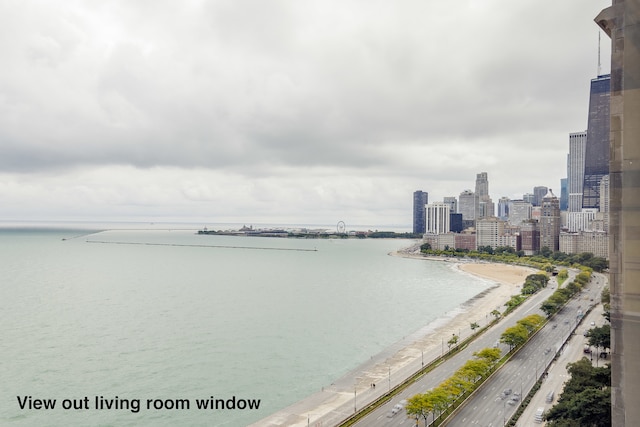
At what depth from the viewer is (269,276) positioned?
7050 centimetres

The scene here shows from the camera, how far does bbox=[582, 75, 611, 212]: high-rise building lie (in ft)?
486

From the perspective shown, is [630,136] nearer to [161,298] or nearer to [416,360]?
[416,360]

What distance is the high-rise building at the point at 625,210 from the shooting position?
4934 mm

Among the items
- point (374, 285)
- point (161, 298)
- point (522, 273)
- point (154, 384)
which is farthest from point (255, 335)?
point (522, 273)

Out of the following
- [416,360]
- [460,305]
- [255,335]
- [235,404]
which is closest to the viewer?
[235,404]

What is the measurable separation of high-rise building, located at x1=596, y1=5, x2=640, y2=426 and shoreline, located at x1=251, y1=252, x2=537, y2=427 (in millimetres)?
16592

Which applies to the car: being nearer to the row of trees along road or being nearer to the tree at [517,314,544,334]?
the row of trees along road

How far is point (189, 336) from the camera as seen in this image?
111 ft

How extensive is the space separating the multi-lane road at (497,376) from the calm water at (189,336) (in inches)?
200

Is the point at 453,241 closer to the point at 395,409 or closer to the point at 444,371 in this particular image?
the point at 444,371

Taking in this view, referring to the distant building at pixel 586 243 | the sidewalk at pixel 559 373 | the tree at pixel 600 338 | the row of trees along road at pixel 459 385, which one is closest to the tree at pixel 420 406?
the row of trees along road at pixel 459 385

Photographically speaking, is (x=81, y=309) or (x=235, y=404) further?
(x=81, y=309)

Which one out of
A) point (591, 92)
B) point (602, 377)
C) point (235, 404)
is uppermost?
point (591, 92)

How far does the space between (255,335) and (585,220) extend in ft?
513
